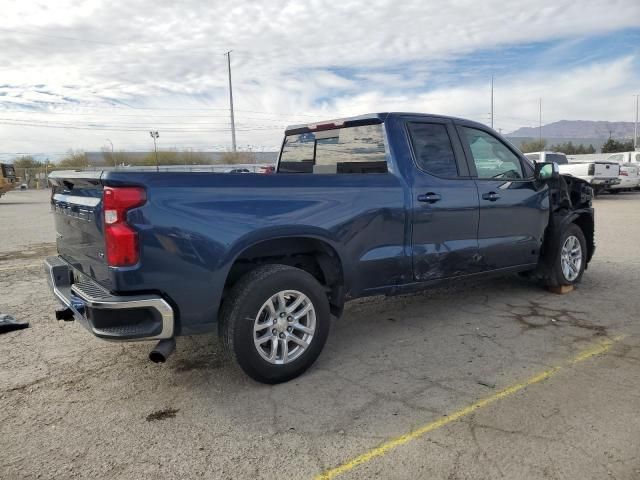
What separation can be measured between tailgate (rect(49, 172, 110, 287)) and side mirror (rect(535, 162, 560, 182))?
4.39 meters

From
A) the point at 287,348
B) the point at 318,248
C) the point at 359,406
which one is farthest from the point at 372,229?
the point at 359,406

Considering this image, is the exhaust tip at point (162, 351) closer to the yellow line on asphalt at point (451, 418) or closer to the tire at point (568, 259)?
the yellow line on asphalt at point (451, 418)

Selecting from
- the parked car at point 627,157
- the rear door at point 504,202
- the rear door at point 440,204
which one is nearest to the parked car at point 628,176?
the parked car at point 627,157

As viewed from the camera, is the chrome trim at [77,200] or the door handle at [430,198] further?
the door handle at [430,198]

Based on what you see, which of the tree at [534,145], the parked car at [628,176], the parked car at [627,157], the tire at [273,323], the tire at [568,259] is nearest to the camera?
the tire at [273,323]

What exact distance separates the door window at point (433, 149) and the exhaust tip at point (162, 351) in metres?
2.51

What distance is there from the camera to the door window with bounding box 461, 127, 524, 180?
5048 millimetres

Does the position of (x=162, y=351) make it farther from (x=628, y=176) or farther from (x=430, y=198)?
(x=628, y=176)

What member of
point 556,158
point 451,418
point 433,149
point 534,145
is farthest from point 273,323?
point 534,145

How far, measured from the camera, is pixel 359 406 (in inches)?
132

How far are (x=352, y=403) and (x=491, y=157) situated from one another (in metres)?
3.04

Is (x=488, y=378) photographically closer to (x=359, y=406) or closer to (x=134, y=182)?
(x=359, y=406)

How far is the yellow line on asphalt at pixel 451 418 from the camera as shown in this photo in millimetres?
2705

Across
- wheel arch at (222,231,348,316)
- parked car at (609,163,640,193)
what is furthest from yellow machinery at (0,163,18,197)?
parked car at (609,163,640,193)
